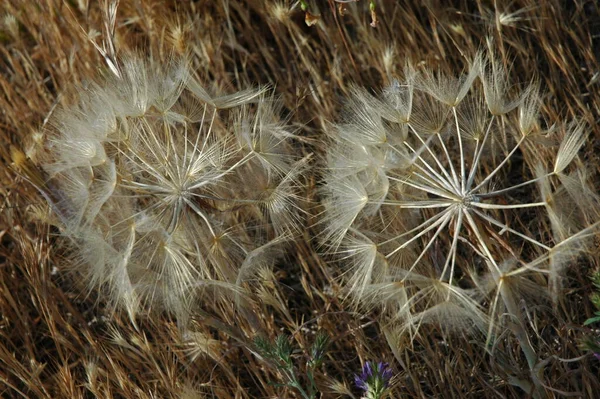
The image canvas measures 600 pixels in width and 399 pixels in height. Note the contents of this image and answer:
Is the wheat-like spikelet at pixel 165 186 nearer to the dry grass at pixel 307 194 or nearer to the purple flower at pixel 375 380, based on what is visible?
the dry grass at pixel 307 194

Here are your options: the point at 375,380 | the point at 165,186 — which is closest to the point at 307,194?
the point at 165,186

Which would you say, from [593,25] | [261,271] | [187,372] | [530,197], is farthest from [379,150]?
[593,25]

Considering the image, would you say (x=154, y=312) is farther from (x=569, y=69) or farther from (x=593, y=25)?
(x=593, y=25)

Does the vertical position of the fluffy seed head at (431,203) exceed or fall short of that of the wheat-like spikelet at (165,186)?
it falls short

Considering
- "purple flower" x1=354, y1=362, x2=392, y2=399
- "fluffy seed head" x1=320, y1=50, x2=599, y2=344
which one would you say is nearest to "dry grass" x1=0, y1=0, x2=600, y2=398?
"purple flower" x1=354, y1=362, x2=392, y2=399

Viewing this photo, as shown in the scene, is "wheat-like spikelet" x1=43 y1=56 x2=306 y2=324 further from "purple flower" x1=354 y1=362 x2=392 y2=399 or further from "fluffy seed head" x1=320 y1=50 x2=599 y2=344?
"purple flower" x1=354 y1=362 x2=392 y2=399

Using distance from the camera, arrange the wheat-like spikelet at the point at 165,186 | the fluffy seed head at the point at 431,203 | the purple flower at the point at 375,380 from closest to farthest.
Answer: the purple flower at the point at 375,380, the fluffy seed head at the point at 431,203, the wheat-like spikelet at the point at 165,186

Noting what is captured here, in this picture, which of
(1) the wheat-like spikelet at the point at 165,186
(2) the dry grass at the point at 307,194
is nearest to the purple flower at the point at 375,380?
(2) the dry grass at the point at 307,194
